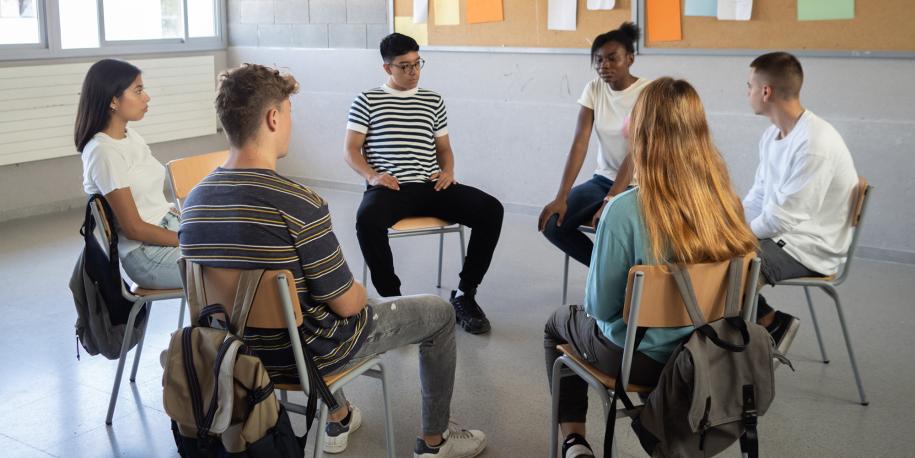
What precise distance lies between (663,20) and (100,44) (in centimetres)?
350

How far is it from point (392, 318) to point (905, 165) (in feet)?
10.4

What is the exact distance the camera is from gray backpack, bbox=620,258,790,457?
1879mm

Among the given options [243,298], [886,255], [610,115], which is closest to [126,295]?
[243,298]

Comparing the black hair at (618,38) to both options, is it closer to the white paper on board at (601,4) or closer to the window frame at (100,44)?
the white paper on board at (601,4)

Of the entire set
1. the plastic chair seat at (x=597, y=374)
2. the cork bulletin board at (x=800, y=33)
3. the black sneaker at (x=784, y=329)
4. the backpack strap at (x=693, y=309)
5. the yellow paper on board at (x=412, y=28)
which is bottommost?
the black sneaker at (x=784, y=329)

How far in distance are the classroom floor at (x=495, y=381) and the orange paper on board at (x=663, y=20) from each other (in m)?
1.40

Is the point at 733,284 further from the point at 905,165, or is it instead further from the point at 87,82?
the point at 905,165

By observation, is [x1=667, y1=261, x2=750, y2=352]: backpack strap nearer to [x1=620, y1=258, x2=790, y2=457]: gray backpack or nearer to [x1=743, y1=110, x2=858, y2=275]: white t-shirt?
[x1=620, y1=258, x2=790, y2=457]: gray backpack

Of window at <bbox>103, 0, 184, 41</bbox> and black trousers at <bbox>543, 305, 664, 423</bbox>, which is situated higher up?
window at <bbox>103, 0, 184, 41</bbox>

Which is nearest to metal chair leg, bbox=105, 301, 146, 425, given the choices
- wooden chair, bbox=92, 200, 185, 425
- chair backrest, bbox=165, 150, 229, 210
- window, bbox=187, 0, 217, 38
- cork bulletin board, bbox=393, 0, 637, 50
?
wooden chair, bbox=92, 200, 185, 425

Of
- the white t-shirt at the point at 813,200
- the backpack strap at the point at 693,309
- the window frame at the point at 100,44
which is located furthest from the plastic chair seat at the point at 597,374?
the window frame at the point at 100,44

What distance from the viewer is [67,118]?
5.54 metres

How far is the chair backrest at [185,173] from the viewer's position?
3.08 meters

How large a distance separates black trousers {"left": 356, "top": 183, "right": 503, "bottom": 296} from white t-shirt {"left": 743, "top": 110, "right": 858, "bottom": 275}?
1069mm
